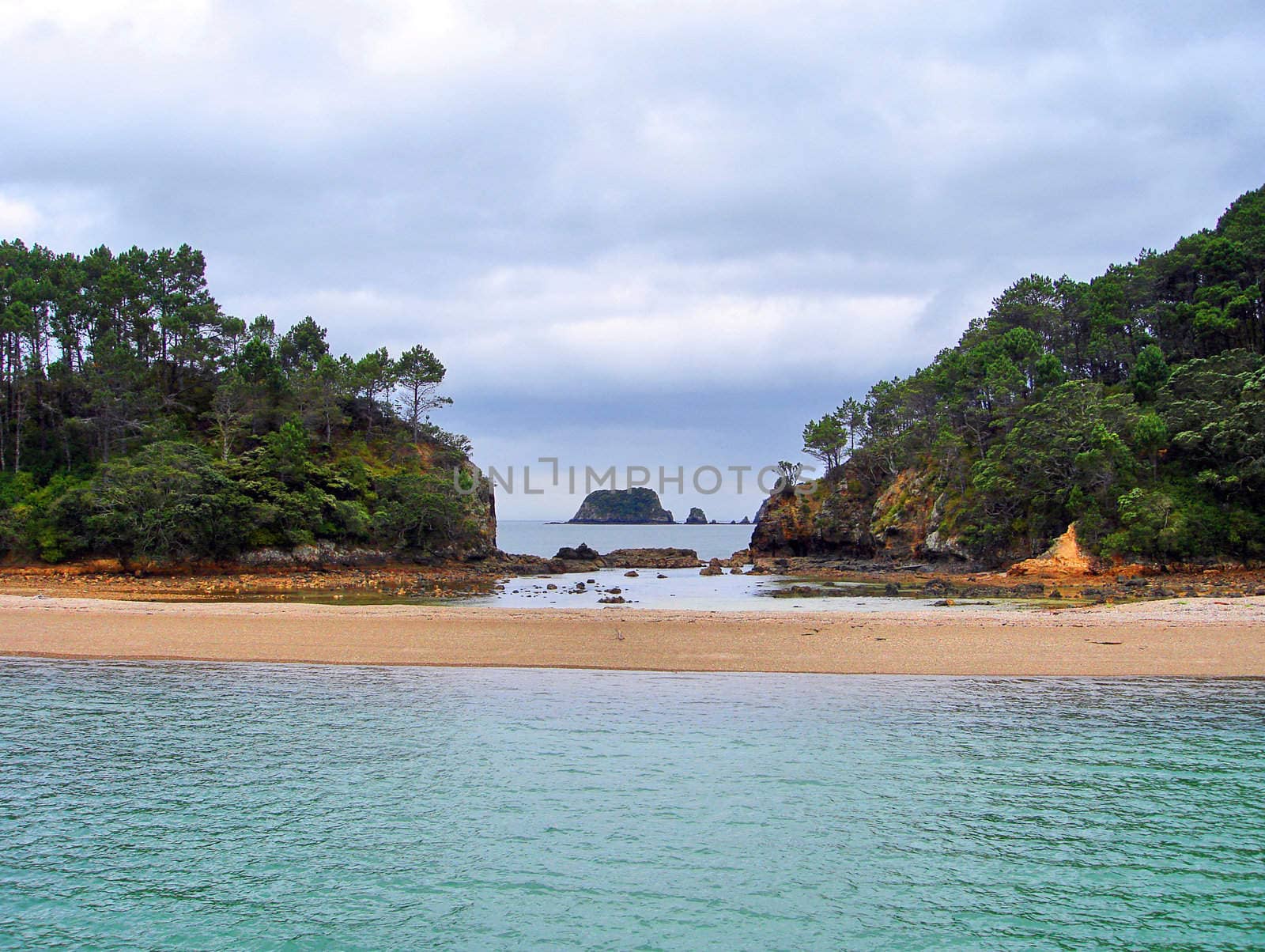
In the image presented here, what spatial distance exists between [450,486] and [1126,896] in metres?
71.9

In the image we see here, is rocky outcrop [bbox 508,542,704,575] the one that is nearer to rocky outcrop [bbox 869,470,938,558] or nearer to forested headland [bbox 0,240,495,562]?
forested headland [bbox 0,240,495,562]

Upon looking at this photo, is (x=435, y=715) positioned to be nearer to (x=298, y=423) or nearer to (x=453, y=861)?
(x=453, y=861)

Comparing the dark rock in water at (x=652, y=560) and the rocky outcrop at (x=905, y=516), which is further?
the dark rock in water at (x=652, y=560)

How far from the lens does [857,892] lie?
8938 mm

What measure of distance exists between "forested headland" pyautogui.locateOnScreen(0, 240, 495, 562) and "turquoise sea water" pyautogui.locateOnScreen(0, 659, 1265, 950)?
1663 inches

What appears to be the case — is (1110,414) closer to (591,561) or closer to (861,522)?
(861,522)

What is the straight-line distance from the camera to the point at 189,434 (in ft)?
230

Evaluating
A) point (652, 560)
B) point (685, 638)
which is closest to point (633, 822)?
point (685, 638)

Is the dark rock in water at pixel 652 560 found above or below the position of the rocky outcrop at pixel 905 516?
below

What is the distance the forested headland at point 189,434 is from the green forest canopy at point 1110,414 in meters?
46.9

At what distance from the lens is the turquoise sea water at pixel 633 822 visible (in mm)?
8266

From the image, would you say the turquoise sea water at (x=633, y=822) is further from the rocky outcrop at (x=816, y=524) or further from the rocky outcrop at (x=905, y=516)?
the rocky outcrop at (x=816, y=524)

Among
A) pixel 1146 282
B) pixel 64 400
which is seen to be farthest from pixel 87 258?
pixel 1146 282

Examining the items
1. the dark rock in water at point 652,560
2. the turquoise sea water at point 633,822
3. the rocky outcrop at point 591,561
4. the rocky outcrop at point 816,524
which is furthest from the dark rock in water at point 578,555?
the turquoise sea water at point 633,822
